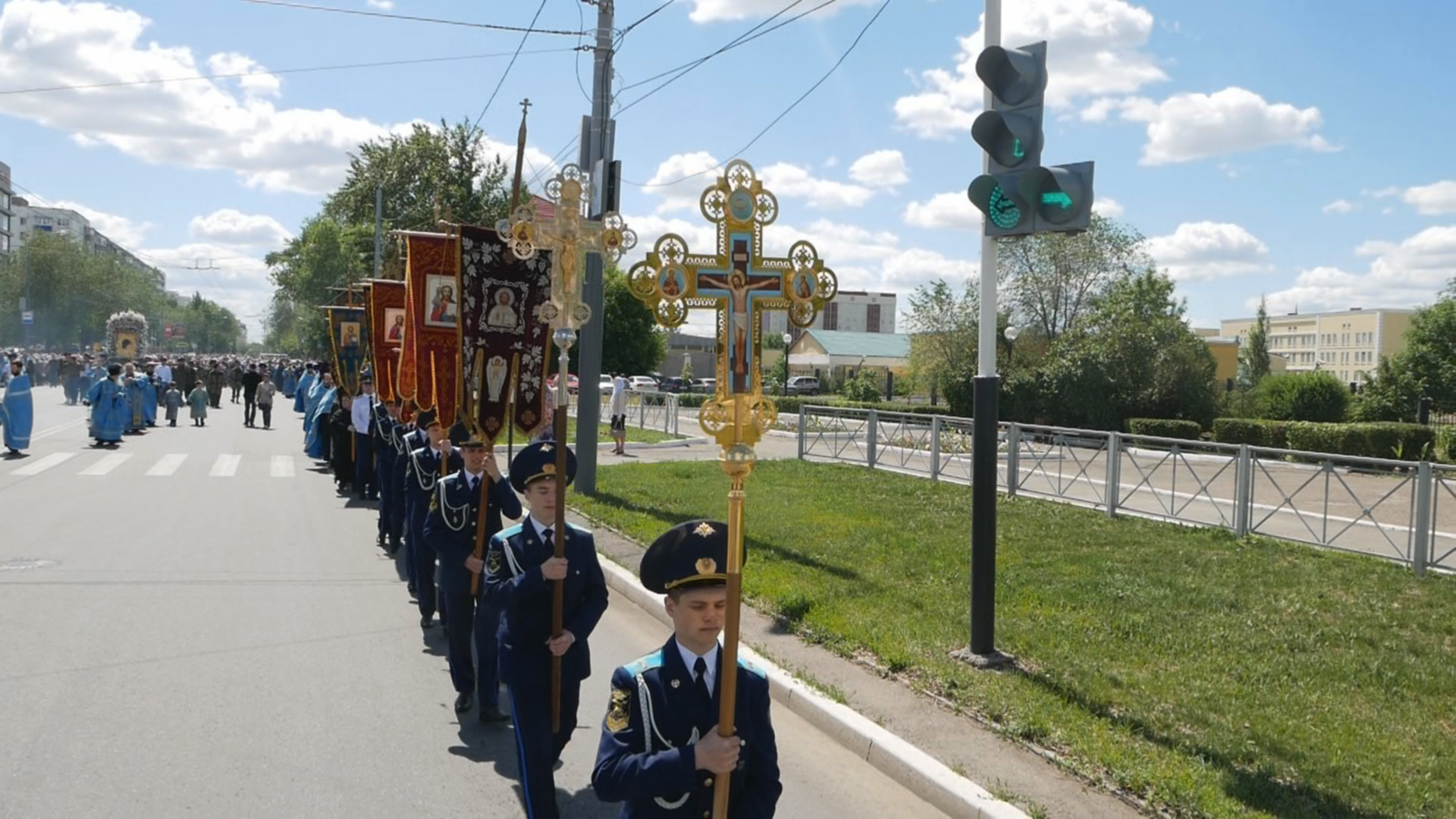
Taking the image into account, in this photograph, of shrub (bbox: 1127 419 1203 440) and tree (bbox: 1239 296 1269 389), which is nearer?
shrub (bbox: 1127 419 1203 440)

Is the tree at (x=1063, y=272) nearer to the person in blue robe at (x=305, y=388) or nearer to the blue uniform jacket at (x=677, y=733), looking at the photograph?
the person in blue robe at (x=305, y=388)

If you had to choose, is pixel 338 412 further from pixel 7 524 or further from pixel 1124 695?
pixel 1124 695

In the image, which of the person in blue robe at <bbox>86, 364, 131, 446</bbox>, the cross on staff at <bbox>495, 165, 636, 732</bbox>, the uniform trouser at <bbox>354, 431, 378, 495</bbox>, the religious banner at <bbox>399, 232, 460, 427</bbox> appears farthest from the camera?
the person in blue robe at <bbox>86, 364, 131, 446</bbox>

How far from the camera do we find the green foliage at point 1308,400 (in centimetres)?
3244

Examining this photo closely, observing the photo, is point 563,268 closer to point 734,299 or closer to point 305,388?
point 734,299

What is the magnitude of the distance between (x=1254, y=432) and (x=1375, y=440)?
3.51 metres

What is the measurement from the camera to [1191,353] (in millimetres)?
34000

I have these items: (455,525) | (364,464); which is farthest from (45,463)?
(455,525)

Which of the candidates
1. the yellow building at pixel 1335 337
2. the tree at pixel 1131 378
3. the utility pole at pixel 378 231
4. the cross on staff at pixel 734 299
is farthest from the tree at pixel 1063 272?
the yellow building at pixel 1335 337

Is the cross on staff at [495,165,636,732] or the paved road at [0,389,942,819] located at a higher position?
the cross on staff at [495,165,636,732]

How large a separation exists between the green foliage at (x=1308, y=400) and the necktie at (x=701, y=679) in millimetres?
33051

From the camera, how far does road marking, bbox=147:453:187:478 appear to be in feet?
59.0

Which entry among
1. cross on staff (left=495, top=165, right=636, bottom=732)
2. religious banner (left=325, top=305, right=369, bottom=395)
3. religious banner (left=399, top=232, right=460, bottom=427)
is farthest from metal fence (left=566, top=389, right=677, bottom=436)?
cross on staff (left=495, top=165, right=636, bottom=732)

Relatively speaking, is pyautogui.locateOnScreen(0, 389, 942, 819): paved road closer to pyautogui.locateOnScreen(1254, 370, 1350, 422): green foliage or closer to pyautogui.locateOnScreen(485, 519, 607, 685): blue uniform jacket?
pyautogui.locateOnScreen(485, 519, 607, 685): blue uniform jacket
